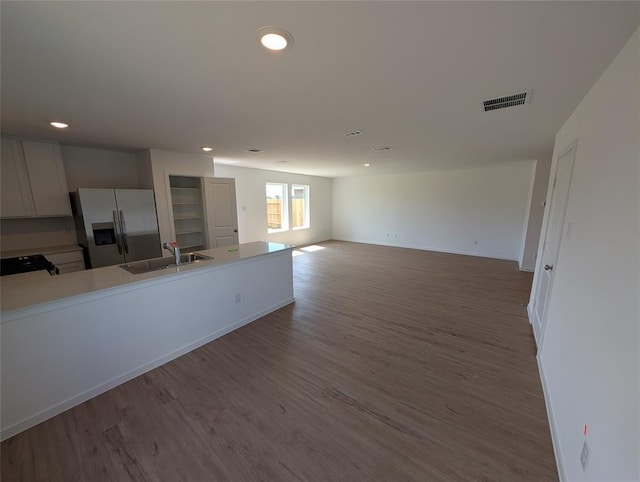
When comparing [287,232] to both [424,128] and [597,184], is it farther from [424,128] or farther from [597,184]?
[597,184]

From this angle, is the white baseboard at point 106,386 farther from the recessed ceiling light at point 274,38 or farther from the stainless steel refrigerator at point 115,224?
the recessed ceiling light at point 274,38

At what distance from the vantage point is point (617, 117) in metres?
1.34

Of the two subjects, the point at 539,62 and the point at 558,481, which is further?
the point at 539,62

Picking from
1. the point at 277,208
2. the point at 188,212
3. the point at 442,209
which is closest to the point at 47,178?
the point at 188,212

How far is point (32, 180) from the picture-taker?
128 inches

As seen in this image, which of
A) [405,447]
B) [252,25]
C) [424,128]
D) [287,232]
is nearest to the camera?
[252,25]

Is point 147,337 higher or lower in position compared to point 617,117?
lower

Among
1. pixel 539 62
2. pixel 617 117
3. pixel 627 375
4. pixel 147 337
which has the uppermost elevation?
pixel 539 62

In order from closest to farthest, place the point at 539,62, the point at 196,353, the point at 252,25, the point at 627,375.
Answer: the point at 627,375, the point at 252,25, the point at 539,62, the point at 196,353

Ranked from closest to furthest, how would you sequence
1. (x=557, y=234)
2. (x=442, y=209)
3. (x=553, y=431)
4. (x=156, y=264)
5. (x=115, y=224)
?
(x=553, y=431) < (x=557, y=234) < (x=156, y=264) < (x=115, y=224) < (x=442, y=209)

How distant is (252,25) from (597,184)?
7.10 ft

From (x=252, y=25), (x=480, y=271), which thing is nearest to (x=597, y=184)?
(x=252, y=25)

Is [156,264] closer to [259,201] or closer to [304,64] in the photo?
[304,64]

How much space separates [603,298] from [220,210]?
5.05 metres
